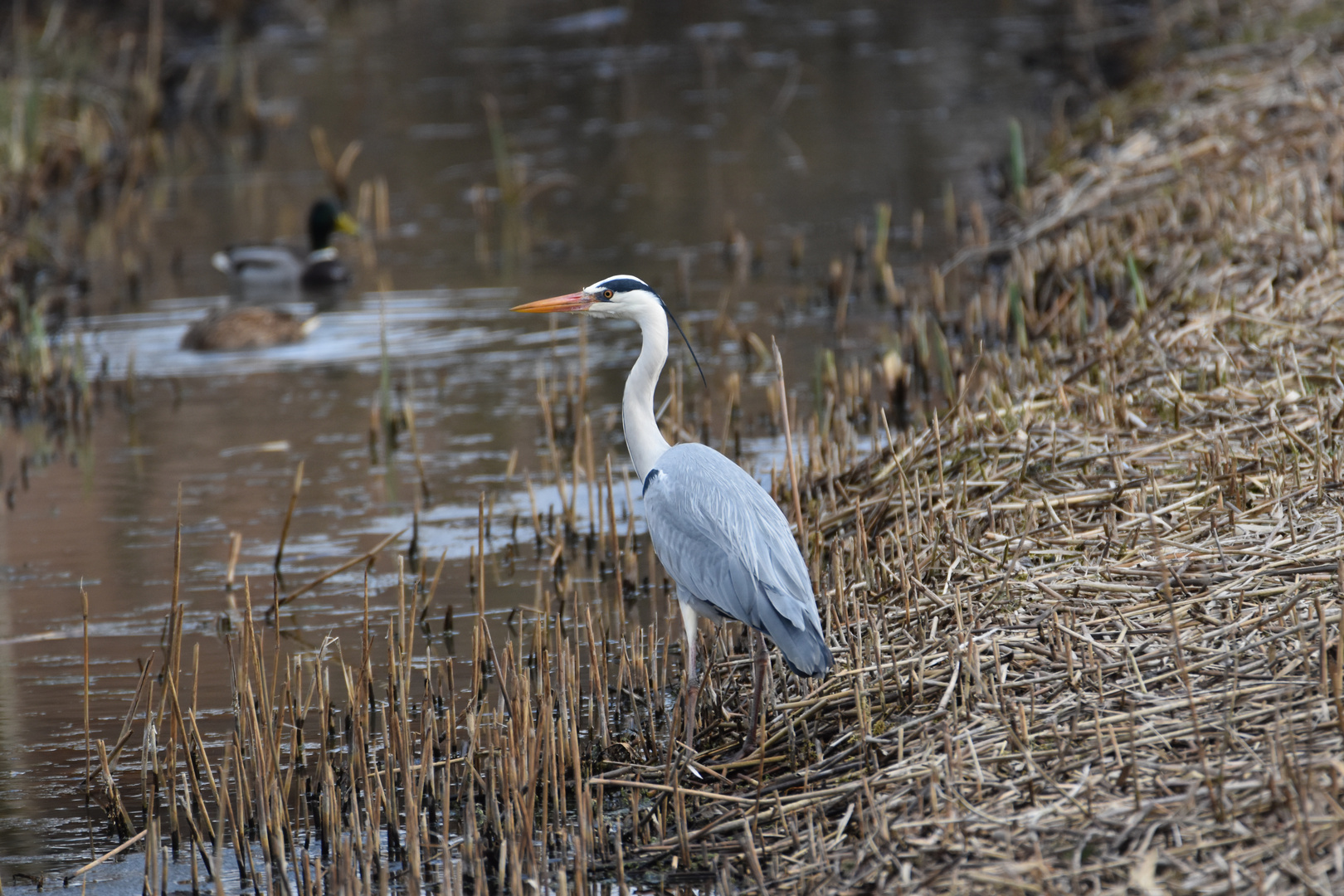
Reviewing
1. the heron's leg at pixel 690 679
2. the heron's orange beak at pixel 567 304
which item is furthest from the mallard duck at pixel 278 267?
the heron's leg at pixel 690 679

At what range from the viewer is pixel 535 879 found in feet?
12.5

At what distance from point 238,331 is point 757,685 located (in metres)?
7.54

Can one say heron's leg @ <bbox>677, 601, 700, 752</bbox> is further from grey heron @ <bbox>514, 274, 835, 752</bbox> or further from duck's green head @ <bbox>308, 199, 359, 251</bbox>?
duck's green head @ <bbox>308, 199, 359, 251</bbox>

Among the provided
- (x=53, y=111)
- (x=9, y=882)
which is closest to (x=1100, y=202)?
(x=9, y=882)

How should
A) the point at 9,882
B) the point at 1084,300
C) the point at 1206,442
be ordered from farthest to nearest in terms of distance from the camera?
the point at 1084,300, the point at 1206,442, the point at 9,882

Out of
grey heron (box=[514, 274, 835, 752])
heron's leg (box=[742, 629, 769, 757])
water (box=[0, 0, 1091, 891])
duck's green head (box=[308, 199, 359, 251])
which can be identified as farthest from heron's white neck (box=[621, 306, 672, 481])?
duck's green head (box=[308, 199, 359, 251])

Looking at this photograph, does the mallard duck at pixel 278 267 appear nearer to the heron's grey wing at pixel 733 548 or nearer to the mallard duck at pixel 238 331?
the mallard duck at pixel 238 331

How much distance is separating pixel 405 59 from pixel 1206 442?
19.6m

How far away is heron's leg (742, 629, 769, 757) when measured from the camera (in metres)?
4.18

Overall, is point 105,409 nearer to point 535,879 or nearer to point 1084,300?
point 1084,300

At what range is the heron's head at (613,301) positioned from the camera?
489 cm

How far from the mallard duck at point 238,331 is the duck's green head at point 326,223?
7.40ft

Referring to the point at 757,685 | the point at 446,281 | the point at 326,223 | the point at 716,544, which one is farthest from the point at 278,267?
the point at 757,685

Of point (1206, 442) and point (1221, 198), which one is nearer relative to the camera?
point (1206, 442)
